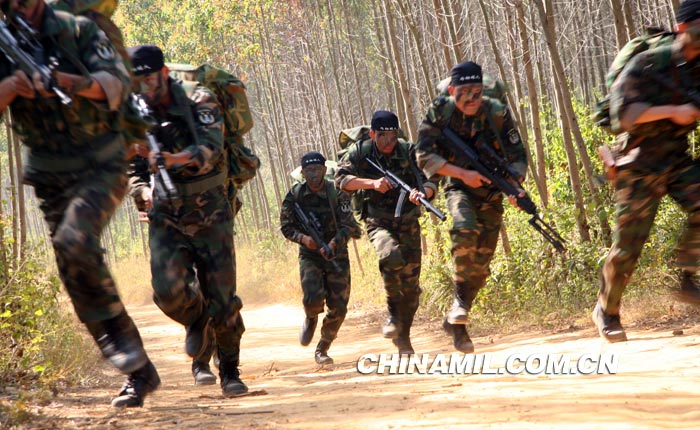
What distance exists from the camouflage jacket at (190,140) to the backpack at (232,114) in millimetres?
597

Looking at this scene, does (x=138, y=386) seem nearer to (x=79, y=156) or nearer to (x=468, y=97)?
(x=79, y=156)

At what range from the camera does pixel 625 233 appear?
16.0ft

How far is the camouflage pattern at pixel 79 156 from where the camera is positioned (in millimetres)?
3844

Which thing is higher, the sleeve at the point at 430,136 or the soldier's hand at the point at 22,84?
the soldier's hand at the point at 22,84

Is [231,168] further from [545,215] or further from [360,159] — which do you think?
[545,215]

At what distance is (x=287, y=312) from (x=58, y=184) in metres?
12.2

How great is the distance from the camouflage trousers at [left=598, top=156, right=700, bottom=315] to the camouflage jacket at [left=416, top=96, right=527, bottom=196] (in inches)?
60.6

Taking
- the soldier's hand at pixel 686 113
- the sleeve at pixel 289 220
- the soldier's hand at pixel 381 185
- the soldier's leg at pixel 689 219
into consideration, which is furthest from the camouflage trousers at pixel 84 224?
A: the sleeve at pixel 289 220

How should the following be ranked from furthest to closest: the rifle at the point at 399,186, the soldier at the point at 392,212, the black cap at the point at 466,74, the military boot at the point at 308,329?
the military boot at the point at 308,329
the soldier at the point at 392,212
the rifle at the point at 399,186
the black cap at the point at 466,74

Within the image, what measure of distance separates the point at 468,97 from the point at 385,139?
141 centimetres

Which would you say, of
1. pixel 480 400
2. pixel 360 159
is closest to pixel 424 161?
pixel 360 159

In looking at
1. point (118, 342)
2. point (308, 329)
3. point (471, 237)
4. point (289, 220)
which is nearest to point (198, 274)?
point (118, 342)

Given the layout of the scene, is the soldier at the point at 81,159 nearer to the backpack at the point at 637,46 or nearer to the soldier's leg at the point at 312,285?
the backpack at the point at 637,46

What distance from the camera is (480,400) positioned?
4.03 m
